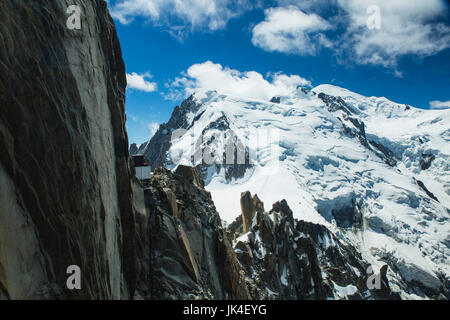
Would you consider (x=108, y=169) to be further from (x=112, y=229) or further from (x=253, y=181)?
(x=253, y=181)

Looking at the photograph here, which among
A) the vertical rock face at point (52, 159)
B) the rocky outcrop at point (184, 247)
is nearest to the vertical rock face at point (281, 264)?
the rocky outcrop at point (184, 247)

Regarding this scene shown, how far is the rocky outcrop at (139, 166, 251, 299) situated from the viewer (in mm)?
19655

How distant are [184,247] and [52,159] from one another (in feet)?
39.3

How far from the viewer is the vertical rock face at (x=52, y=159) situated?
997 centimetres

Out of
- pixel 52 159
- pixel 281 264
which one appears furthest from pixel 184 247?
pixel 281 264

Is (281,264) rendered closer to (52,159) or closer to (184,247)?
(184,247)

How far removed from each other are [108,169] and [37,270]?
6.06m

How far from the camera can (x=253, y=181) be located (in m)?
178

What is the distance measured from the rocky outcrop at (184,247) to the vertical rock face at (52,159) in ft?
14.3

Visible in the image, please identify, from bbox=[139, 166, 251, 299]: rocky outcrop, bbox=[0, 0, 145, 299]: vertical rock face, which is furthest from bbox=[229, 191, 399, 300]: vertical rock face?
bbox=[0, 0, 145, 299]: vertical rock face

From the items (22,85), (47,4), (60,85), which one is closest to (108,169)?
(60,85)

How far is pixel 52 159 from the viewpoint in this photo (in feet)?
37.3

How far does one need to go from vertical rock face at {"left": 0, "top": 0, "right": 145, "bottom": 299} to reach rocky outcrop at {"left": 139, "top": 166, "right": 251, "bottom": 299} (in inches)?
171

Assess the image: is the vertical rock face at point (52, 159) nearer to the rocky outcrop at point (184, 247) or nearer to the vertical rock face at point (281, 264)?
the rocky outcrop at point (184, 247)
